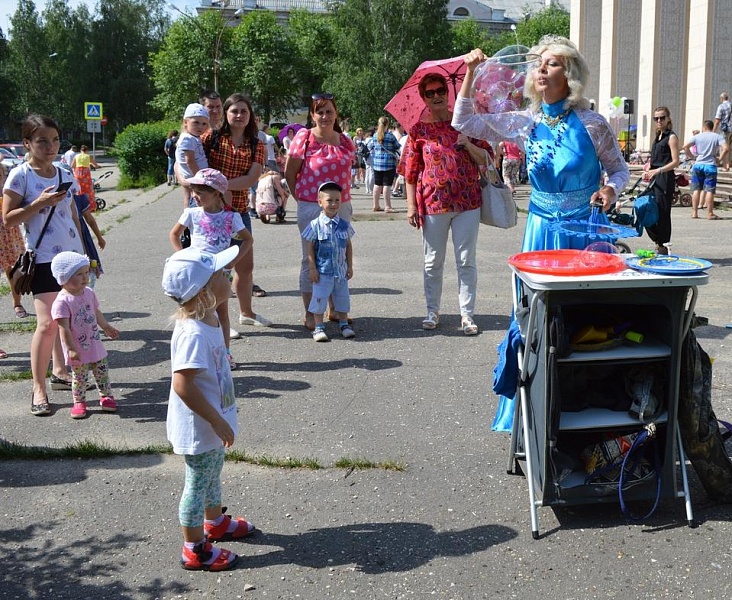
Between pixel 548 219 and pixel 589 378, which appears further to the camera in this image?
pixel 548 219

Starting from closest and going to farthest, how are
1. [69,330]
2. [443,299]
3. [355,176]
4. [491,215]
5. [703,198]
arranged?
[69,330]
[491,215]
[443,299]
[703,198]
[355,176]

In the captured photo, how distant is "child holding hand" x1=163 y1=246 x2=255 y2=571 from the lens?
320 centimetres

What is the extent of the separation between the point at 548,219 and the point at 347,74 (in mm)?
57825

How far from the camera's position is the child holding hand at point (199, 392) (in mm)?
3199

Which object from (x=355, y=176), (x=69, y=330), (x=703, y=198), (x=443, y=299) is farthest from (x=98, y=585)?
(x=355, y=176)

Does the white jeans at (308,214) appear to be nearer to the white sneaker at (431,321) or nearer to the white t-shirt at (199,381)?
the white sneaker at (431,321)

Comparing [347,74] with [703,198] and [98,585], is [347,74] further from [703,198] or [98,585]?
[98,585]

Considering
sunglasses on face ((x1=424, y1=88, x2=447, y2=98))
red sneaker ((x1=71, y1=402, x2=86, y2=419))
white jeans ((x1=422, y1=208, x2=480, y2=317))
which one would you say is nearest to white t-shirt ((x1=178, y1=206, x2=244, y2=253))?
red sneaker ((x1=71, y1=402, x2=86, y2=419))

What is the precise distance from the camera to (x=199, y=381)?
3.27m

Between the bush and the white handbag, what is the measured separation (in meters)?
25.2

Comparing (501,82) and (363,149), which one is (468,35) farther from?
(501,82)

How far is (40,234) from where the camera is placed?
5496mm

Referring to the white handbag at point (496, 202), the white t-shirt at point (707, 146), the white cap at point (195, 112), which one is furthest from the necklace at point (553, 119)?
the white t-shirt at point (707, 146)

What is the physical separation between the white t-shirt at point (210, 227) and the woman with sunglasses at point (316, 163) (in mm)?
1131
